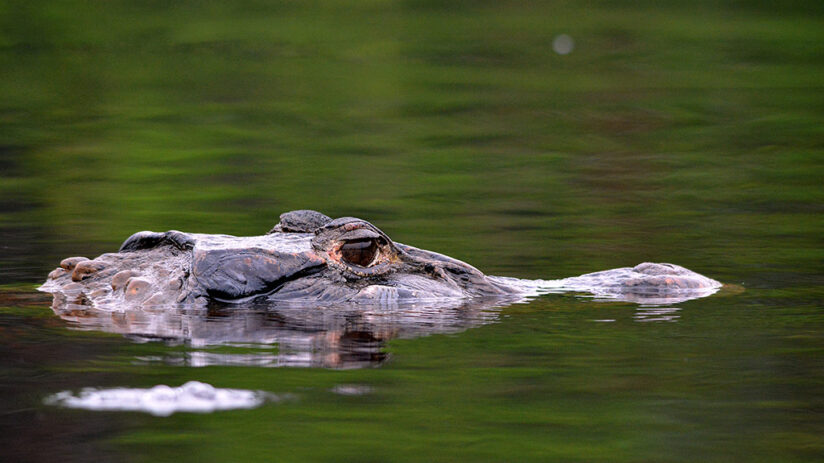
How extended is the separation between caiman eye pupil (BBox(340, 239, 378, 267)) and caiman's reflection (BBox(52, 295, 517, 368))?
0.24 metres

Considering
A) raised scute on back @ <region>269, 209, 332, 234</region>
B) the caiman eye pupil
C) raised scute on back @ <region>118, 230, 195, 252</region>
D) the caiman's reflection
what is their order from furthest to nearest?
raised scute on back @ <region>269, 209, 332, 234</region> < raised scute on back @ <region>118, 230, 195, 252</region> < the caiman eye pupil < the caiman's reflection

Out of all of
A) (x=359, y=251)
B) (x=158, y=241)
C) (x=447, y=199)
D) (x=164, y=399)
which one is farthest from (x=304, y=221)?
(x=447, y=199)

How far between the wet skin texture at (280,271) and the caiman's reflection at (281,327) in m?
0.08

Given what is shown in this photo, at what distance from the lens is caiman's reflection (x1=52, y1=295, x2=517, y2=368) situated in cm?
494

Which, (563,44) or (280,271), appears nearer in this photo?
(280,271)

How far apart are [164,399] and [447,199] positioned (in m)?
6.95

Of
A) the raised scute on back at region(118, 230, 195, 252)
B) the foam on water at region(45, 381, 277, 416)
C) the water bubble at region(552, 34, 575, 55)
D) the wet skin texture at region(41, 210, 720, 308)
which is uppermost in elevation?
the water bubble at region(552, 34, 575, 55)

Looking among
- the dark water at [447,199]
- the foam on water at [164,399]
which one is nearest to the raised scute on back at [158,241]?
the dark water at [447,199]

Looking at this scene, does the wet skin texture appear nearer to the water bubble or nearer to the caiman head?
the caiman head

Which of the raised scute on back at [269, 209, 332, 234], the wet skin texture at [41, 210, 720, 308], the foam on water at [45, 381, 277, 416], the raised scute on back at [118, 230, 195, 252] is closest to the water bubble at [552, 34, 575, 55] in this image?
the wet skin texture at [41, 210, 720, 308]

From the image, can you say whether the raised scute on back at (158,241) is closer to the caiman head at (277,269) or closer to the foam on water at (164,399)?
the caiman head at (277,269)

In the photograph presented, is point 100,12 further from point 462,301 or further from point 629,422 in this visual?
point 629,422

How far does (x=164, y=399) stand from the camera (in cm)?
421

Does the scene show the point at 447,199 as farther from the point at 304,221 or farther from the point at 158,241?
the point at 158,241
